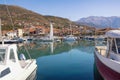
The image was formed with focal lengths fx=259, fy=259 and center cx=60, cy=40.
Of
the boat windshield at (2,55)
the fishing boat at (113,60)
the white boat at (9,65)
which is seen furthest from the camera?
the boat windshield at (2,55)

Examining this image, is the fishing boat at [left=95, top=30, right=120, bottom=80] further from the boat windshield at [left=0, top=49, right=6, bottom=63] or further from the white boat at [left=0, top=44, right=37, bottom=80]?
the boat windshield at [left=0, top=49, right=6, bottom=63]

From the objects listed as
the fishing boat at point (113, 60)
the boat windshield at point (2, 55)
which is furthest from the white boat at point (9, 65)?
the fishing boat at point (113, 60)

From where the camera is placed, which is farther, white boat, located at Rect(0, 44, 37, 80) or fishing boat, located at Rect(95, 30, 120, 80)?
white boat, located at Rect(0, 44, 37, 80)

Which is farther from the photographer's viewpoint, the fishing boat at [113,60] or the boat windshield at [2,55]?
the boat windshield at [2,55]

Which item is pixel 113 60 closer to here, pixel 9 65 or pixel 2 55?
pixel 9 65

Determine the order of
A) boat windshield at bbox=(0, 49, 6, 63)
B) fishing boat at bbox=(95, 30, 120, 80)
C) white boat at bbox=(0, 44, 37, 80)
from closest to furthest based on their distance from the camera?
fishing boat at bbox=(95, 30, 120, 80)
white boat at bbox=(0, 44, 37, 80)
boat windshield at bbox=(0, 49, 6, 63)

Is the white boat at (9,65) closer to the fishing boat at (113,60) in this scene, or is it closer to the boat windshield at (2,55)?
the boat windshield at (2,55)

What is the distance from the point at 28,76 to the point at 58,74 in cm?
416

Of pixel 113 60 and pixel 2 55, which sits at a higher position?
pixel 2 55

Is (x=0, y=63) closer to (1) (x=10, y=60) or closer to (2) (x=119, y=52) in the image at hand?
(1) (x=10, y=60)

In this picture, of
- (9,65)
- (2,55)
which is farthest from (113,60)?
(2,55)

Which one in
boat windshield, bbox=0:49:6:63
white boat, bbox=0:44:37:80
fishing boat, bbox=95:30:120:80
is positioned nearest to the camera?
fishing boat, bbox=95:30:120:80

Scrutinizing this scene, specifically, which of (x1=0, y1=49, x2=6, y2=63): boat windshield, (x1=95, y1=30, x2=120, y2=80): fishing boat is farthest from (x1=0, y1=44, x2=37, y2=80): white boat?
(x1=95, y1=30, x2=120, y2=80): fishing boat

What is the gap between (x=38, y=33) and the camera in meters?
138
